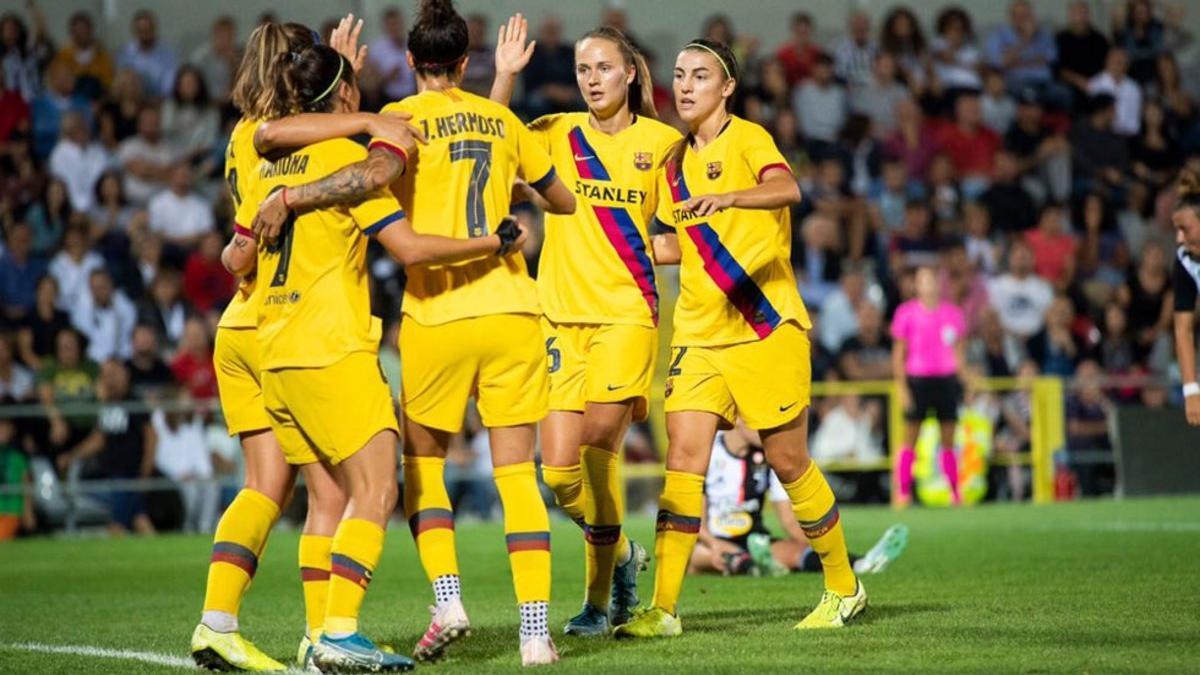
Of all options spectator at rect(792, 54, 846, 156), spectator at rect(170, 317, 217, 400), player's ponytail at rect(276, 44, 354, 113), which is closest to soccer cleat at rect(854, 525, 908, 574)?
player's ponytail at rect(276, 44, 354, 113)

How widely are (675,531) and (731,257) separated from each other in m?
1.23

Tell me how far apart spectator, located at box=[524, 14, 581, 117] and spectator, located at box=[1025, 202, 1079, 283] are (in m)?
5.74

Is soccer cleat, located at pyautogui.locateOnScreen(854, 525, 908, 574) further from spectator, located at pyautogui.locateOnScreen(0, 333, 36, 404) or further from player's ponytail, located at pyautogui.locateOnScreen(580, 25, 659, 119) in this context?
spectator, located at pyautogui.locateOnScreen(0, 333, 36, 404)

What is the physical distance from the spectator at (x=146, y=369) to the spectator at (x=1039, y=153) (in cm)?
1113

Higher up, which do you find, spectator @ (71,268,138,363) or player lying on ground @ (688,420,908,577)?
spectator @ (71,268,138,363)

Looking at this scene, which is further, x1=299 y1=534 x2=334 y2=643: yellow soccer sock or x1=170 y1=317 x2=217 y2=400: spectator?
x1=170 y1=317 x2=217 y2=400: spectator

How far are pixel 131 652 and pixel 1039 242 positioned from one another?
54.4ft

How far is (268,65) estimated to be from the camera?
23.2 feet

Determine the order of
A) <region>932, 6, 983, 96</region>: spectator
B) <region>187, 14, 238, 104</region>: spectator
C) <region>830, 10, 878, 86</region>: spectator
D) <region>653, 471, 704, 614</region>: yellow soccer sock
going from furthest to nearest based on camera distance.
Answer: <region>932, 6, 983, 96</region>: spectator, <region>830, 10, 878, 86</region>: spectator, <region>187, 14, 238, 104</region>: spectator, <region>653, 471, 704, 614</region>: yellow soccer sock

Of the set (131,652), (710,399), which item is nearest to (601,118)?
(710,399)

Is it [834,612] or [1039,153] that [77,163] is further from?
[834,612]

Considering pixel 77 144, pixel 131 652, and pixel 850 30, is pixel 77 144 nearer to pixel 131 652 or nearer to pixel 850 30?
pixel 850 30

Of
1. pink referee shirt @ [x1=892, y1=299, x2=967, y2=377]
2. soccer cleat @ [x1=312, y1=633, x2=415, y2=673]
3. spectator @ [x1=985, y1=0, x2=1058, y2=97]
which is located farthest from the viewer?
spectator @ [x1=985, y1=0, x2=1058, y2=97]

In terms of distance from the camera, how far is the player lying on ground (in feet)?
38.2
